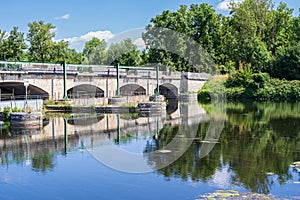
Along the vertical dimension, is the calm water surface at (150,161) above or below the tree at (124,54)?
below

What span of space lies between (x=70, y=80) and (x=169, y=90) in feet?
77.6

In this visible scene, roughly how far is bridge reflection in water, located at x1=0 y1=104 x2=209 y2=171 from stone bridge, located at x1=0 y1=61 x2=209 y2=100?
572 cm

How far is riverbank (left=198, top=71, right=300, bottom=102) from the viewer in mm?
52812

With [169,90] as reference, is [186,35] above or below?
above

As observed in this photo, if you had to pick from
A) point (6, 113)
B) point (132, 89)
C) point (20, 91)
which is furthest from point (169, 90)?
point (6, 113)

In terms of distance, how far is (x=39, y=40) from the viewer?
48125mm

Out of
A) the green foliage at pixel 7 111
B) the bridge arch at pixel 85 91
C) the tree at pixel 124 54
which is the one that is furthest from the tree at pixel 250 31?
the green foliage at pixel 7 111

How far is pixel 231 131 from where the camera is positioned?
22469 millimetres

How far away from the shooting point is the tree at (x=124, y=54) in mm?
65250

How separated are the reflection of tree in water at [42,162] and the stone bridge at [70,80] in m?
13.5

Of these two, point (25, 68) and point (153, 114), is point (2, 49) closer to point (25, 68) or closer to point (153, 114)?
point (25, 68)

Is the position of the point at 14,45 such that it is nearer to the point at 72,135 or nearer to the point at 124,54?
the point at 124,54

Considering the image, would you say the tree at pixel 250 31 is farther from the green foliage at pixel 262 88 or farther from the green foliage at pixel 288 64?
the green foliage at pixel 262 88

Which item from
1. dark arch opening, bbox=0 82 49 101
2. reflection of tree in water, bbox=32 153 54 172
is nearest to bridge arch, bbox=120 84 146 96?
dark arch opening, bbox=0 82 49 101
